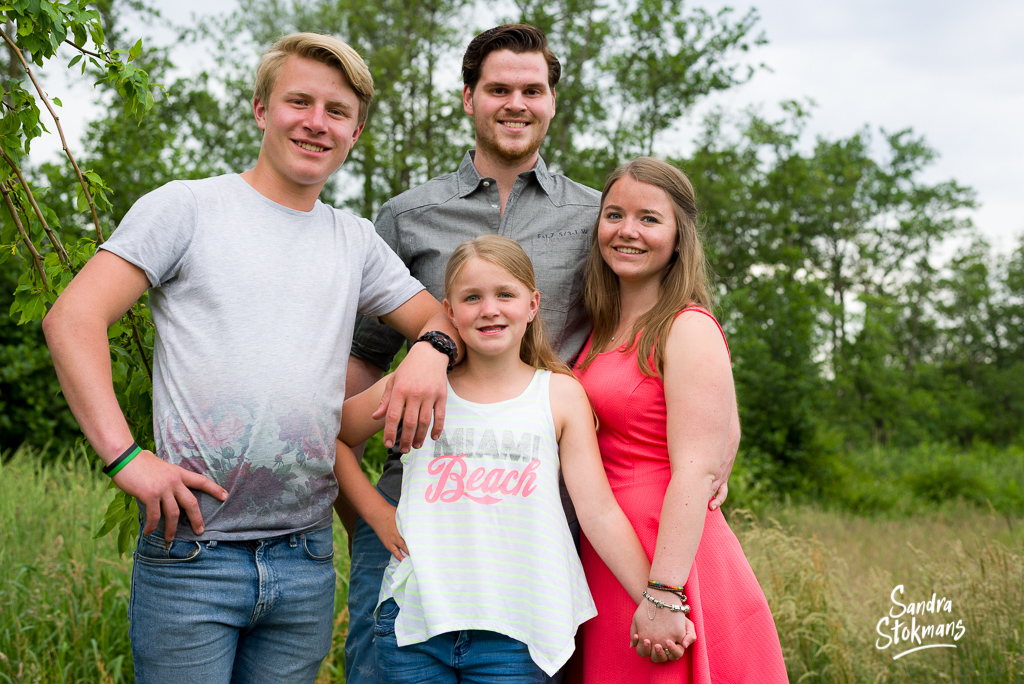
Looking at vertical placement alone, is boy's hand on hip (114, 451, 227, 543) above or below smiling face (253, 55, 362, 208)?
below

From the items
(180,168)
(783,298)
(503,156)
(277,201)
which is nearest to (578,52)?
(783,298)

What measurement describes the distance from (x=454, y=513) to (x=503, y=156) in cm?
128

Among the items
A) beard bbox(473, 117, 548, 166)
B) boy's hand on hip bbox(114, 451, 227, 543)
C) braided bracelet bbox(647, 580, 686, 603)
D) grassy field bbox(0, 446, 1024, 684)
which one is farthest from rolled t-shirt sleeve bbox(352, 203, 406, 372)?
grassy field bbox(0, 446, 1024, 684)

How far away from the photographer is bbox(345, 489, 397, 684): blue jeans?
245 centimetres

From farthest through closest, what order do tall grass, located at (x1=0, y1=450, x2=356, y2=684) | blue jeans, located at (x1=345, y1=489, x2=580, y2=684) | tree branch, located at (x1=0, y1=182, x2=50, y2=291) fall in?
1. tall grass, located at (x1=0, y1=450, x2=356, y2=684)
2. blue jeans, located at (x1=345, y1=489, x2=580, y2=684)
3. tree branch, located at (x1=0, y1=182, x2=50, y2=291)

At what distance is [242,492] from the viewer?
1.82m

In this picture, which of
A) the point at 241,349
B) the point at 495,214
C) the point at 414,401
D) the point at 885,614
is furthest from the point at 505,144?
the point at 885,614

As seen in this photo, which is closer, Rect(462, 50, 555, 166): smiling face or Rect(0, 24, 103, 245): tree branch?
Rect(0, 24, 103, 245): tree branch

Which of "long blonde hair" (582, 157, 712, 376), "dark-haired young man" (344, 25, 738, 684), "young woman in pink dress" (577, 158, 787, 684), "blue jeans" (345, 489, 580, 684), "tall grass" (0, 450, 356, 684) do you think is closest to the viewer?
"young woman in pink dress" (577, 158, 787, 684)

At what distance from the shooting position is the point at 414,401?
1.87m

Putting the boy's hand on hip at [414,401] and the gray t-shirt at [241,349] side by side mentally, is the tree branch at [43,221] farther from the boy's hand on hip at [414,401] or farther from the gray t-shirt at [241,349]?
the boy's hand on hip at [414,401]

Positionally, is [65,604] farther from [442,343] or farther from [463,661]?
[442,343]

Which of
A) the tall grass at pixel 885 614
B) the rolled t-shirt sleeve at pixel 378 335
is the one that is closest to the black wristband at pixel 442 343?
the rolled t-shirt sleeve at pixel 378 335

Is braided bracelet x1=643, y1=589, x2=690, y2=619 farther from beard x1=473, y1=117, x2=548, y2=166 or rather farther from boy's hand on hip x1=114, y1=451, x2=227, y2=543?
beard x1=473, y1=117, x2=548, y2=166
